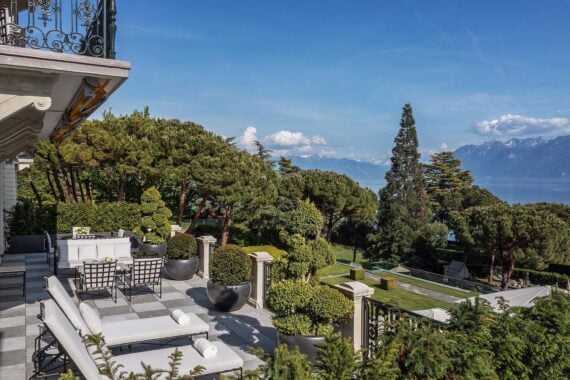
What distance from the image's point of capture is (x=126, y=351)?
6.66m

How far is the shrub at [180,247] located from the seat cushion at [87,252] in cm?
204

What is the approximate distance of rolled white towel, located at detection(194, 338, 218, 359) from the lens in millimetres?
5406

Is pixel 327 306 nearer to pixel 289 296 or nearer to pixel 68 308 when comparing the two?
pixel 289 296

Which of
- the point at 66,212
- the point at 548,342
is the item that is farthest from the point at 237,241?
the point at 548,342

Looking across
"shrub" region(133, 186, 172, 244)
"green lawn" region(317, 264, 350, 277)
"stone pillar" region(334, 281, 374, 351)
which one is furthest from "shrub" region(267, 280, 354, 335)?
"green lawn" region(317, 264, 350, 277)

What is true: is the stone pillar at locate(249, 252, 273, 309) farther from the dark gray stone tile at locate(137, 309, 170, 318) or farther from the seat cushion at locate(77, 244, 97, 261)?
the seat cushion at locate(77, 244, 97, 261)

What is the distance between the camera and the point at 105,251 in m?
Answer: 11.8

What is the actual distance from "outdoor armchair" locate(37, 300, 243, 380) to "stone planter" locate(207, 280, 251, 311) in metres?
2.90

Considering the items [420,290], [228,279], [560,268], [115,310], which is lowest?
A: [420,290]

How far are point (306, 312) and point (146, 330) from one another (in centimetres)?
238

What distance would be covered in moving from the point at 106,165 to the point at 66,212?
2.76 m

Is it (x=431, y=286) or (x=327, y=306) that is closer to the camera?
(x=327, y=306)

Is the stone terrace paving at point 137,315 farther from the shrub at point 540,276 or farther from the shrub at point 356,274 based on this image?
the shrub at point 540,276

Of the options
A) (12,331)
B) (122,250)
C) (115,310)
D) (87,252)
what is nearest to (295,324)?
(115,310)
